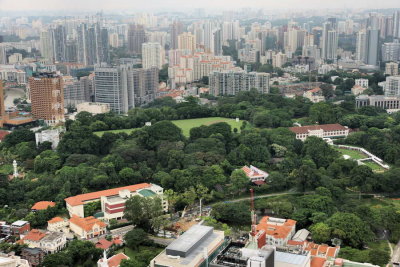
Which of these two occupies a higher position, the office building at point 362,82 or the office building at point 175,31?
the office building at point 175,31

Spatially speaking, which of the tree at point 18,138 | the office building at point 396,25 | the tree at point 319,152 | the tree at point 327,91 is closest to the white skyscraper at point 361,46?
the office building at point 396,25

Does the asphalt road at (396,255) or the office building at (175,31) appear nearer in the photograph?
the asphalt road at (396,255)

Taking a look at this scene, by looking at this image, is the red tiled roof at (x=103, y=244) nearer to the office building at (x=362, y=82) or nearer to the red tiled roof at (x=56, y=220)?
the red tiled roof at (x=56, y=220)

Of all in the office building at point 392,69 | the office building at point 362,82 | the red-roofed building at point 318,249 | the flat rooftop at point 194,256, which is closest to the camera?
the flat rooftop at point 194,256

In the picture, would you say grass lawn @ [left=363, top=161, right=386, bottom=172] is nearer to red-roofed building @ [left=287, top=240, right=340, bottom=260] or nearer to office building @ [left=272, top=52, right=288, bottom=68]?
red-roofed building @ [left=287, top=240, right=340, bottom=260]

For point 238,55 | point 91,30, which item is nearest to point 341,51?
point 238,55

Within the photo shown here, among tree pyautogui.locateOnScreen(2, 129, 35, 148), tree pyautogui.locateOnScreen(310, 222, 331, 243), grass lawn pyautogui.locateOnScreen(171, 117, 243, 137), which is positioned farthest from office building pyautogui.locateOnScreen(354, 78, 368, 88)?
tree pyautogui.locateOnScreen(310, 222, 331, 243)

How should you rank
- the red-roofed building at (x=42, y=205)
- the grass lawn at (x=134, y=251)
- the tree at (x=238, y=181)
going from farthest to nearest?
the tree at (x=238, y=181)
the red-roofed building at (x=42, y=205)
the grass lawn at (x=134, y=251)
